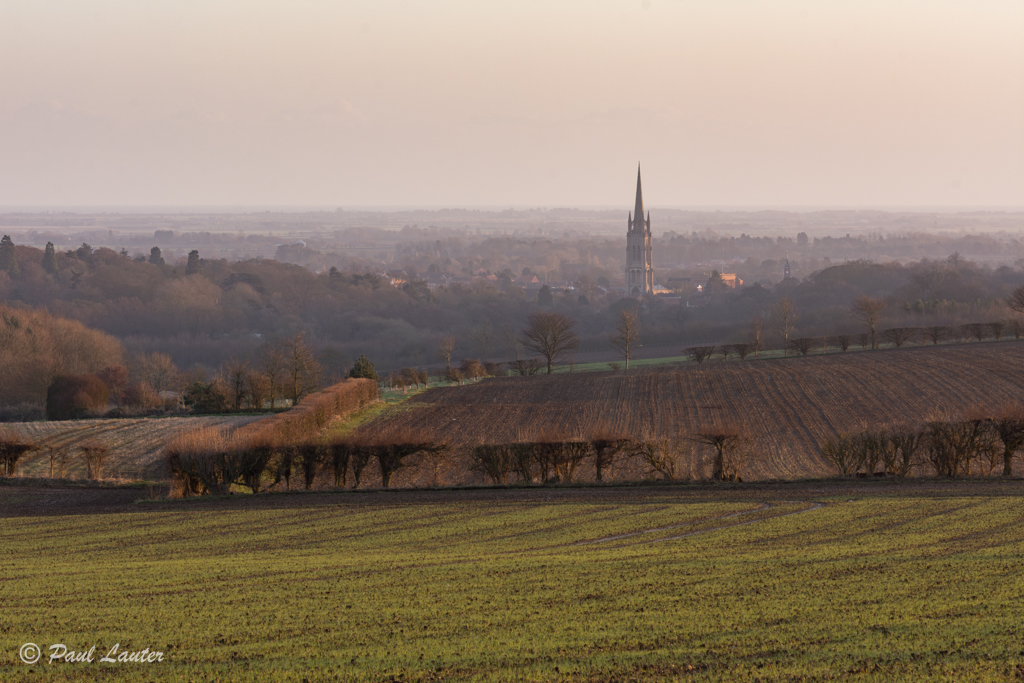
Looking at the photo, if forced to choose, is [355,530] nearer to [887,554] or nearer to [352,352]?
[887,554]

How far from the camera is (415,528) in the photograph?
18.8m

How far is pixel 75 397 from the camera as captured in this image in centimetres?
5356

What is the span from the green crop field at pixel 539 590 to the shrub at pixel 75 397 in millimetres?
33794

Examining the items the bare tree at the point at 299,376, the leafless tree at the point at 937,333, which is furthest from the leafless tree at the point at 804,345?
the bare tree at the point at 299,376

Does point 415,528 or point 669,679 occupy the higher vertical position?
point 669,679

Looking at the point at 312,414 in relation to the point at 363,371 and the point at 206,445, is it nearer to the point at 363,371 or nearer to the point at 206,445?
the point at 206,445

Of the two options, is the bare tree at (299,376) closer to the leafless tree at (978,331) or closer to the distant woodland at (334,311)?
the distant woodland at (334,311)

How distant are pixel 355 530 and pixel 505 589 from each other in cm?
667

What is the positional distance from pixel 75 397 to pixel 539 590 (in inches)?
1917

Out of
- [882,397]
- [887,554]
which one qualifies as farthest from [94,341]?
[887,554]

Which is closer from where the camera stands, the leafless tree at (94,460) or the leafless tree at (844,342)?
the leafless tree at (94,460)

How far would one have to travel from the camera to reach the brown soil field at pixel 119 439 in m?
30.2

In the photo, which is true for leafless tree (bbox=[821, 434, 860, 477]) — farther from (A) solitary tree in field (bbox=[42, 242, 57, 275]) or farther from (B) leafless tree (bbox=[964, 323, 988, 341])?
(A) solitary tree in field (bbox=[42, 242, 57, 275])

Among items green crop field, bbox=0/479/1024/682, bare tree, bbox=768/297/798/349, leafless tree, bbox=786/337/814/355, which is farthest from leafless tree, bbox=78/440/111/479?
bare tree, bbox=768/297/798/349
